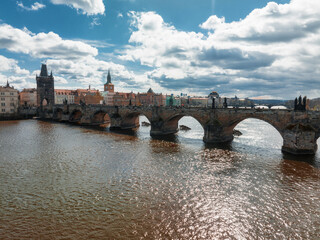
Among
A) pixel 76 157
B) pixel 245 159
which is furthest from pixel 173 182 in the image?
pixel 76 157

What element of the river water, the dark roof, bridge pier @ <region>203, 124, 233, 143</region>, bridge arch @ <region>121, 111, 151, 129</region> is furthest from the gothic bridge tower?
bridge pier @ <region>203, 124, 233, 143</region>

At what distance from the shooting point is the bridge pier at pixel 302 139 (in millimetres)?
33681

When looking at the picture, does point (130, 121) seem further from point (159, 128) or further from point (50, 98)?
point (50, 98)

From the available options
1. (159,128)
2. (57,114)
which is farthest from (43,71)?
(159,128)

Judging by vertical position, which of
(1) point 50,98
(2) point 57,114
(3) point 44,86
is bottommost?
(2) point 57,114

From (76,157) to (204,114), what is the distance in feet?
91.7

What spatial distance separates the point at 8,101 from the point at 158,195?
118 m

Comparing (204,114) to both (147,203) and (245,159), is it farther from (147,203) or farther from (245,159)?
(147,203)

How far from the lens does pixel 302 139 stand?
113 ft

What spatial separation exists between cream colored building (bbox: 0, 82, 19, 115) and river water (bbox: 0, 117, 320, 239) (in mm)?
87487

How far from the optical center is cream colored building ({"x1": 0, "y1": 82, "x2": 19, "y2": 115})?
345ft

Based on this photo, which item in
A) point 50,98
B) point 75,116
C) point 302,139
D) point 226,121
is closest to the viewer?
point 302,139

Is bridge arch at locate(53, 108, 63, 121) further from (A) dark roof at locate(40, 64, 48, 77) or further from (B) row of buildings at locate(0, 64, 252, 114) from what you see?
(A) dark roof at locate(40, 64, 48, 77)

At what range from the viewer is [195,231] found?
15570mm
